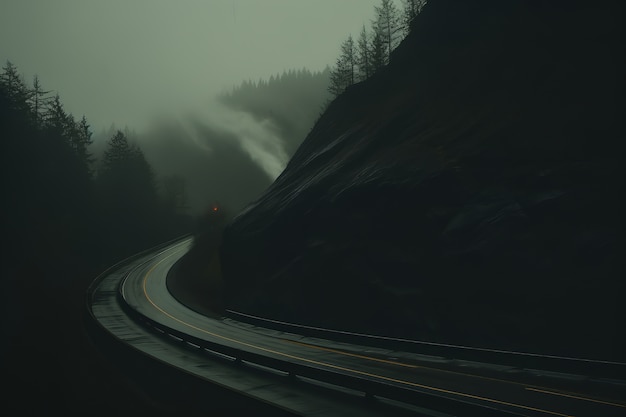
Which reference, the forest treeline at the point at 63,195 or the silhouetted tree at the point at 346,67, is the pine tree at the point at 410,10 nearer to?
the silhouetted tree at the point at 346,67

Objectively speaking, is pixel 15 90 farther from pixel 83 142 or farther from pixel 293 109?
pixel 293 109

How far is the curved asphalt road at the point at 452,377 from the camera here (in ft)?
33.0

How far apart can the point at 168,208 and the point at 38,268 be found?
56.0 meters

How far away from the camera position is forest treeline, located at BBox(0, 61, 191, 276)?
1906 inches


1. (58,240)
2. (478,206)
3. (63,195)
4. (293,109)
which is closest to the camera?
(478,206)

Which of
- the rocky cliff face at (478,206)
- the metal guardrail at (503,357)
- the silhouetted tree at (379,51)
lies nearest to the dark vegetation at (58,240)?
the metal guardrail at (503,357)

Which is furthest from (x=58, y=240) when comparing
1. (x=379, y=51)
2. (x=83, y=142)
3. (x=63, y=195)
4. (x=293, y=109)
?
(x=293, y=109)

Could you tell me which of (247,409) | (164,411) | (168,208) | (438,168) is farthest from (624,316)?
(168,208)

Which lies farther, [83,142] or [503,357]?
[83,142]

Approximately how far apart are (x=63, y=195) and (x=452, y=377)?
206 feet

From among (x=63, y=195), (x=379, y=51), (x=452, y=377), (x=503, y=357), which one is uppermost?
(x=379, y=51)

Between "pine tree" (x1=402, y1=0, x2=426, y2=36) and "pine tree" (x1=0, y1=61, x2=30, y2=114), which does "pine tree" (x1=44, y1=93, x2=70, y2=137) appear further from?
"pine tree" (x1=402, y1=0, x2=426, y2=36)

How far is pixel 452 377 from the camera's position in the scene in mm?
13289

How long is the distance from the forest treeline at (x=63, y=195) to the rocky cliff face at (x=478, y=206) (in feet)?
96.6
